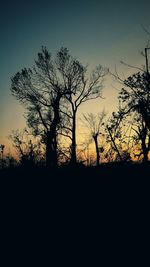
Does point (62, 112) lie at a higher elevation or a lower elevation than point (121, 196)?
higher

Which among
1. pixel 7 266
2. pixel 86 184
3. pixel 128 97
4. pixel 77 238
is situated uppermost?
pixel 128 97

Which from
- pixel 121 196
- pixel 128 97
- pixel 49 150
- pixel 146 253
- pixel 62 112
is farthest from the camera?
pixel 62 112

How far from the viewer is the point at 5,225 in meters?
6.69

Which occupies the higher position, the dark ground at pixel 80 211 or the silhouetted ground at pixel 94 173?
the silhouetted ground at pixel 94 173

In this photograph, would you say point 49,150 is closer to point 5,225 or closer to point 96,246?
point 5,225

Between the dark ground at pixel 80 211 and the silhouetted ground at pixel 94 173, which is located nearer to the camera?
the dark ground at pixel 80 211

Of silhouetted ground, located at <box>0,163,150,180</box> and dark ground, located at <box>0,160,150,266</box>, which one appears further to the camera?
silhouetted ground, located at <box>0,163,150,180</box>

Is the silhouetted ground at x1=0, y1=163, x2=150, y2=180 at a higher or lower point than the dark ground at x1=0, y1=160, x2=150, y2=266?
higher

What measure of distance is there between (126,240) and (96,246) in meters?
0.68

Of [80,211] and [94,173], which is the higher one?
[94,173]

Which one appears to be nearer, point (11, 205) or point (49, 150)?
point (11, 205)

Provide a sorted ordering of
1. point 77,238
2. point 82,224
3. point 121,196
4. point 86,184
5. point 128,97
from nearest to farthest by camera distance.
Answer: point 77,238 < point 82,224 < point 121,196 < point 86,184 < point 128,97

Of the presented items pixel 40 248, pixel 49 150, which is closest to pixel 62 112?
pixel 49 150

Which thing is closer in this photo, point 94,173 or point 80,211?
point 80,211
